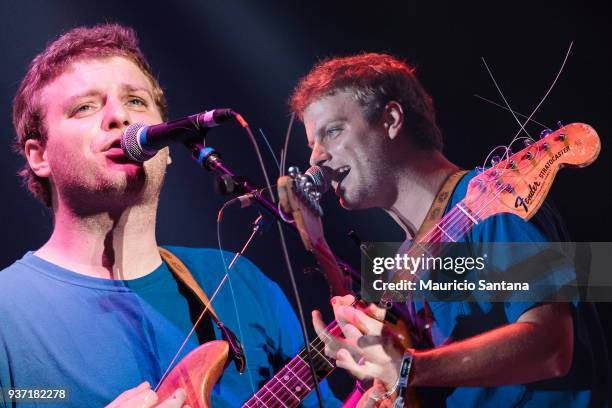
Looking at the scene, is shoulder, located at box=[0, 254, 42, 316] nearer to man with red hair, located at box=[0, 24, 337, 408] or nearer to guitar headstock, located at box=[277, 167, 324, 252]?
man with red hair, located at box=[0, 24, 337, 408]

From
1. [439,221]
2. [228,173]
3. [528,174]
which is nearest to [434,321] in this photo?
[439,221]

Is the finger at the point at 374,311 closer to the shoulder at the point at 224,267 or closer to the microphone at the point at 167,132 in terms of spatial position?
the shoulder at the point at 224,267

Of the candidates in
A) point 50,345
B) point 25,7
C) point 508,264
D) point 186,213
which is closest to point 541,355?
point 508,264

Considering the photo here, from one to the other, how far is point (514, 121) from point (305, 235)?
2.96 ft

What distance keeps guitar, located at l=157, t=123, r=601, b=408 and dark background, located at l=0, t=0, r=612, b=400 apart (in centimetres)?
8

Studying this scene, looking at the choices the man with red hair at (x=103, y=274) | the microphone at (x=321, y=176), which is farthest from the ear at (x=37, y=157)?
the microphone at (x=321, y=176)

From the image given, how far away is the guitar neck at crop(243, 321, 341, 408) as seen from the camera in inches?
84.4

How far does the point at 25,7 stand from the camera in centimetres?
244

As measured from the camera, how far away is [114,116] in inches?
86.4

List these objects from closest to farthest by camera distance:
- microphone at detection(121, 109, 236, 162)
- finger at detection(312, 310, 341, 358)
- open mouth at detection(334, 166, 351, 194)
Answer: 1. microphone at detection(121, 109, 236, 162)
2. finger at detection(312, 310, 341, 358)
3. open mouth at detection(334, 166, 351, 194)

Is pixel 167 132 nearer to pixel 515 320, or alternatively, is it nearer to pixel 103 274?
pixel 103 274

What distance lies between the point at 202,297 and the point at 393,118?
0.90 meters

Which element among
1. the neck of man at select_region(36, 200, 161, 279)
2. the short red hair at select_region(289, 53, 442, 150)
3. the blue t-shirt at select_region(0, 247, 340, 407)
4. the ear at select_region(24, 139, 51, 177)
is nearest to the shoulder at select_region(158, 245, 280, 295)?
the blue t-shirt at select_region(0, 247, 340, 407)

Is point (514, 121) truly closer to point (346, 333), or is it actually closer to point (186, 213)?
point (346, 333)
